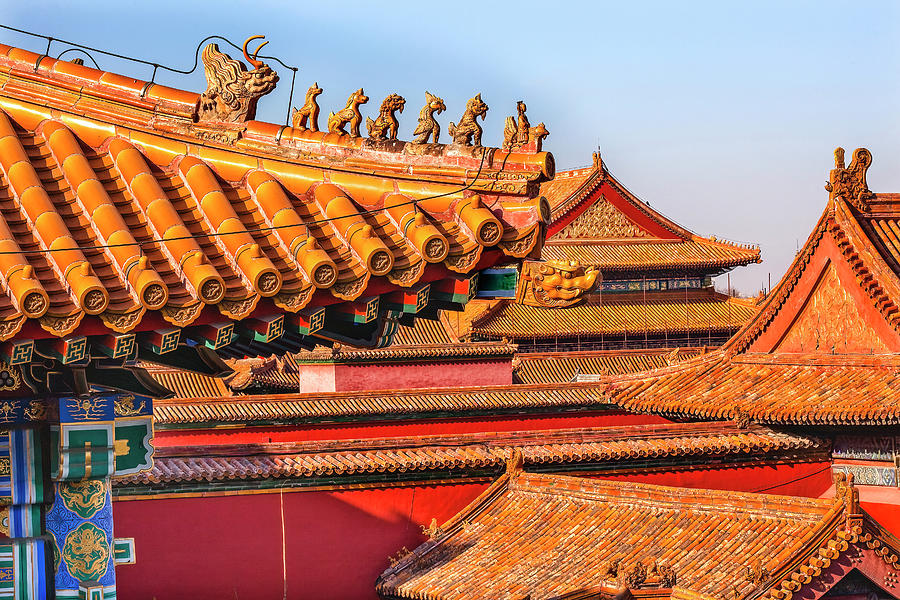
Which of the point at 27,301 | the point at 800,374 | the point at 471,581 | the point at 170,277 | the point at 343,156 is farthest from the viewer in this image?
the point at 800,374

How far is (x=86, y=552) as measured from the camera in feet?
20.6

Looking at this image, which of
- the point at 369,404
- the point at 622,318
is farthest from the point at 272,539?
the point at 622,318

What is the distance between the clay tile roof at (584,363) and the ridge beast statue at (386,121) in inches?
1008

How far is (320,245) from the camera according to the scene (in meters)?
6.01

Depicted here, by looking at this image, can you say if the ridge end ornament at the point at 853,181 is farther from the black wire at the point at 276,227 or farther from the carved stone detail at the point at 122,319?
the carved stone detail at the point at 122,319

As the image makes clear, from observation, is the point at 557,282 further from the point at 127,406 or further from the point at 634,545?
the point at 634,545

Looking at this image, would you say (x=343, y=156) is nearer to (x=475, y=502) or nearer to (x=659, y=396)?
(x=475, y=502)

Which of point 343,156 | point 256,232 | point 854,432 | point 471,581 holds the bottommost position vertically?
point 471,581

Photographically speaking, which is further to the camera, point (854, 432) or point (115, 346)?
point (854, 432)

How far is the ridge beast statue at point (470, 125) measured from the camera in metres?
6.13

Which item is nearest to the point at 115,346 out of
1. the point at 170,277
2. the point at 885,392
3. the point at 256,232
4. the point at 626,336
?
the point at 170,277

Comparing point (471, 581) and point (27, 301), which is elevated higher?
point (27, 301)

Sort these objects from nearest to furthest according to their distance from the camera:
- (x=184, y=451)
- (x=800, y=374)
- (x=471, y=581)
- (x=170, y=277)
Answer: (x=170, y=277)
(x=471, y=581)
(x=184, y=451)
(x=800, y=374)

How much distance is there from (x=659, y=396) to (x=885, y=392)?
2977mm
